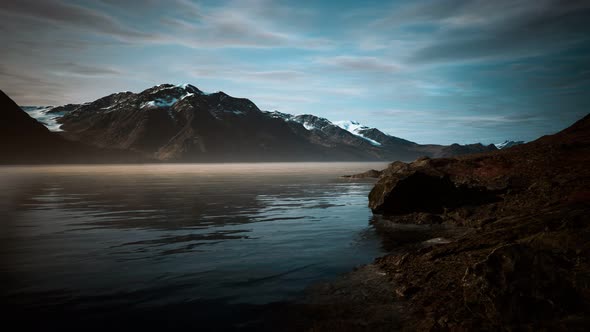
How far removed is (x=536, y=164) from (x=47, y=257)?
34287 mm

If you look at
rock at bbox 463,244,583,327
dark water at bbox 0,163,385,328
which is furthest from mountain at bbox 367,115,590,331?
dark water at bbox 0,163,385,328

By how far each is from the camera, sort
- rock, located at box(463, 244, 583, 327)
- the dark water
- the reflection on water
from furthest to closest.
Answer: the reflection on water
the dark water
rock, located at box(463, 244, 583, 327)

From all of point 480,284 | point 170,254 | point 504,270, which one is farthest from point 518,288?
point 170,254

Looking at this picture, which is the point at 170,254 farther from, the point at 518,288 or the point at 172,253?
the point at 518,288

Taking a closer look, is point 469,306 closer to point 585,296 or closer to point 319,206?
point 585,296

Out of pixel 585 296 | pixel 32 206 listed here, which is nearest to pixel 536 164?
pixel 585 296

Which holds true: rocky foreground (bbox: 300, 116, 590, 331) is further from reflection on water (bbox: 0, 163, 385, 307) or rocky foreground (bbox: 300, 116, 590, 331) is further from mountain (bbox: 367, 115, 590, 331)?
reflection on water (bbox: 0, 163, 385, 307)

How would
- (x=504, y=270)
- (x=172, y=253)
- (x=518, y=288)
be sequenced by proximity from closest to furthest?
1. (x=518, y=288)
2. (x=504, y=270)
3. (x=172, y=253)

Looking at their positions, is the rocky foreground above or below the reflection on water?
above

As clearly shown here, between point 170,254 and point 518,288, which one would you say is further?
point 170,254

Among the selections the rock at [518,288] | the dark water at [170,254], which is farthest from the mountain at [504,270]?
the dark water at [170,254]

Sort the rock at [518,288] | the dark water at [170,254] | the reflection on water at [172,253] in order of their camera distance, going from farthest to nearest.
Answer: the reflection on water at [172,253], the dark water at [170,254], the rock at [518,288]

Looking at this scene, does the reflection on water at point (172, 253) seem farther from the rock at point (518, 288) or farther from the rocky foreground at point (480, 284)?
the rock at point (518, 288)

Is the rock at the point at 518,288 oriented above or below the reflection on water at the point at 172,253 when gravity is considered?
above
